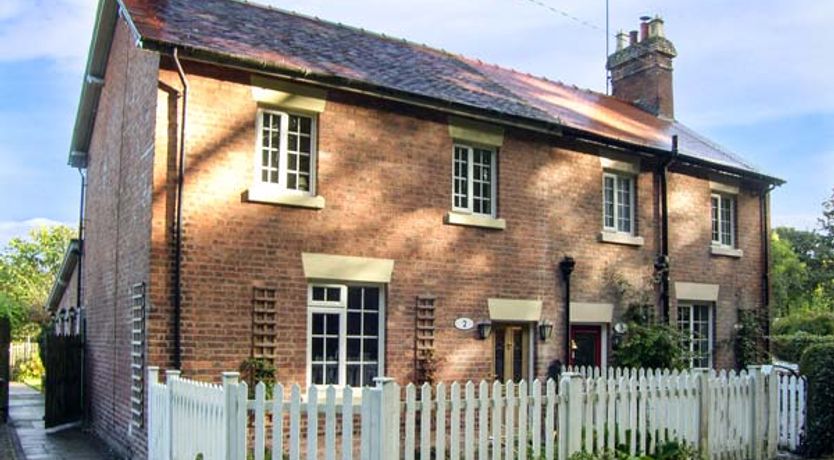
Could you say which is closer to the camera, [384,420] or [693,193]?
[384,420]

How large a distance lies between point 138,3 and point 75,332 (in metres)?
9.63

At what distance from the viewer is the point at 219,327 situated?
1082 cm

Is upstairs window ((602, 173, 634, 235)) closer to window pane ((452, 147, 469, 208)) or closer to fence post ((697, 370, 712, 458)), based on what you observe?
window pane ((452, 147, 469, 208))

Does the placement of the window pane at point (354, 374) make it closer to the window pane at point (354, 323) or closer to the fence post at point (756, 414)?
the window pane at point (354, 323)

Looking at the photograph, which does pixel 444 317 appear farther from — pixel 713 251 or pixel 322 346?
pixel 713 251

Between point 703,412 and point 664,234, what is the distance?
267 inches

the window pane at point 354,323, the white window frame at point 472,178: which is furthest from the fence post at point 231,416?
the white window frame at point 472,178

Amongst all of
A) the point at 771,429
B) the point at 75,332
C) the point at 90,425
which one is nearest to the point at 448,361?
the point at 771,429

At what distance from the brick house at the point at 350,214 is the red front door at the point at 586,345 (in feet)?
0.14

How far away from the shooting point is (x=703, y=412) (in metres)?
10.5

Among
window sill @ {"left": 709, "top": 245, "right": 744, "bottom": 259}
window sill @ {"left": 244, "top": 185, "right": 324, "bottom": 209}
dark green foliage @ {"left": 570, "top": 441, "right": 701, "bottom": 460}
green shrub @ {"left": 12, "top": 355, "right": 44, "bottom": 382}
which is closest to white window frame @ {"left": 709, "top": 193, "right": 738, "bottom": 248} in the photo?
window sill @ {"left": 709, "top": 245, "right": 744, "bottom": 259}

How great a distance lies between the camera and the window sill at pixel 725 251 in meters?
17.9

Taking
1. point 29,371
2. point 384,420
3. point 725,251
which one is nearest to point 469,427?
point 384,420

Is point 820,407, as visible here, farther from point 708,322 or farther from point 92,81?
point 92,81
